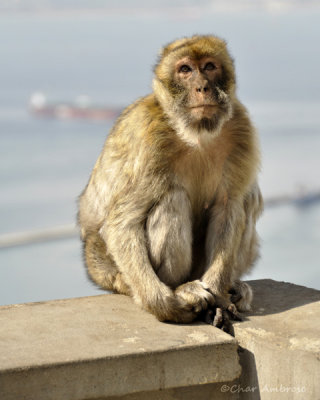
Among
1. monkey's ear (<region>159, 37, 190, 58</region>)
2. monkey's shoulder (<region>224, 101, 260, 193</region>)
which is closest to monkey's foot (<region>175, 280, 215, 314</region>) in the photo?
monkey's shoulder (<region>224, 101, 260, 193</region>)

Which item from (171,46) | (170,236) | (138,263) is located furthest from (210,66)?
(138,263)

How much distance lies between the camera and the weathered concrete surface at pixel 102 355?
305cm

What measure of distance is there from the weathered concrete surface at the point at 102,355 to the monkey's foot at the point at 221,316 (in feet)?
0.22

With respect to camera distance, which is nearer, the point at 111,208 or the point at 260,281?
the point at 111,208

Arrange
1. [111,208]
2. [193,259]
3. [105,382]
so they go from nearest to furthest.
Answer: [105,382], [111,208], [193,259]

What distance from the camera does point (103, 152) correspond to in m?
4.23

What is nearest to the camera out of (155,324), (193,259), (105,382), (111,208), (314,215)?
(105,382)

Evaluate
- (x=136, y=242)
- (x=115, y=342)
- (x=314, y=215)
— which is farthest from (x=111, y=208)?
(x=314, y=215)

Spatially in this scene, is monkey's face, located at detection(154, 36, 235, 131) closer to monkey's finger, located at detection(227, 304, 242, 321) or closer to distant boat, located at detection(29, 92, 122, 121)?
monkey's finger, located at detection(227, 304, 242, 321)

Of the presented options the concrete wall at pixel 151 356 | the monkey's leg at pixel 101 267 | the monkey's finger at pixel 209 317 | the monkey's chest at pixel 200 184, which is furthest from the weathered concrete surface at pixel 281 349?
the monkey's leg at pixel 101 267

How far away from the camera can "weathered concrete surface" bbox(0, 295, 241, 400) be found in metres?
3.05

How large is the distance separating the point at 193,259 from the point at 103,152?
74cm

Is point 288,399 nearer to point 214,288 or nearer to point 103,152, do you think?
point 214,288

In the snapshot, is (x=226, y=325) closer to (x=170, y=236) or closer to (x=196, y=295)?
(x=196, y=295)
